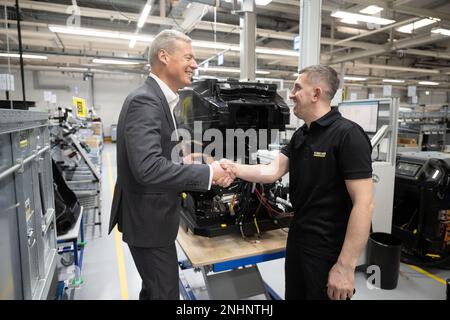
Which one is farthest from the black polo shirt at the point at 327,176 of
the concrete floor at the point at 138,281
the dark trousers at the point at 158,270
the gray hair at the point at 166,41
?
the concrete floor at the point at 138,281

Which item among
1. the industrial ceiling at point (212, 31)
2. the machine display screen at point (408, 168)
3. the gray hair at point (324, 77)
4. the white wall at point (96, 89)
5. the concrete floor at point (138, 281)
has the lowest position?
the concrete floor at point (138, 281)

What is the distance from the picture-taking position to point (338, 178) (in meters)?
1.37

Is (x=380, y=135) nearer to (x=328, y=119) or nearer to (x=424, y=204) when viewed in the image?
(x=424, y=204)

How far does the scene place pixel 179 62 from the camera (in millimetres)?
1352

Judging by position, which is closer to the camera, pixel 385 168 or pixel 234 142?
pixel 234 142

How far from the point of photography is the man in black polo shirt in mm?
1301

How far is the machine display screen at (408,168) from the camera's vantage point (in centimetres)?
324

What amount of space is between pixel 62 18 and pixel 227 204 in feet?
25.1

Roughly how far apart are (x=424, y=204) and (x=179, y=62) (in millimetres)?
2998

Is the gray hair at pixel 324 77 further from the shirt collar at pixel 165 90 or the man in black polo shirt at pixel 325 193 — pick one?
the shirt collar at pixel 165 90

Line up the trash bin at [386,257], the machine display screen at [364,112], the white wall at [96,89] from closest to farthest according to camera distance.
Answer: the trash bin at [386,257]
the machine display screen at [364,112]
the white wall at [96,89]

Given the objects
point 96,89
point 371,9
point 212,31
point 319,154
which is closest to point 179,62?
point 319,154

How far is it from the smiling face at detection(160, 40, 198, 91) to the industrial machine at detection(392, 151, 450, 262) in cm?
283
